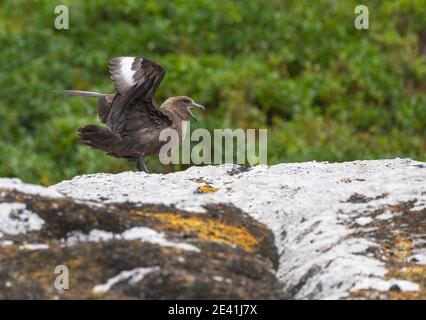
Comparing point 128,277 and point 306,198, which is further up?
point 306,198

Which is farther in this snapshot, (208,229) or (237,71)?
(237,71)

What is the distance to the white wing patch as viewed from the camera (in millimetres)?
7992

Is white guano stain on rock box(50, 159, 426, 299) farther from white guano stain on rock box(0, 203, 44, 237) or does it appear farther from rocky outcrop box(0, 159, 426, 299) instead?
white guano stain on rock box(0, 203, 44, 237)

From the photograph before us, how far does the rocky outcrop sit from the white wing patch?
2.03m

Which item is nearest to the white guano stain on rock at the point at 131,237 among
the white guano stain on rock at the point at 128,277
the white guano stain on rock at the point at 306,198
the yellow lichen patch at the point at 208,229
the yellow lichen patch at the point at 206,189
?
the yellow lichen patch at the point at 208,229

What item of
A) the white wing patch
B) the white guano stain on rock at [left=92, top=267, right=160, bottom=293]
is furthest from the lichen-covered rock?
the white wing patch

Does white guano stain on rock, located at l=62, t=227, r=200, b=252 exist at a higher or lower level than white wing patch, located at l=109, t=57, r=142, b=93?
lower

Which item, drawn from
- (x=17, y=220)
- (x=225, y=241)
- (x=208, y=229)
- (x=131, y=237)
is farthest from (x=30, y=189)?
(x=225, y=241)

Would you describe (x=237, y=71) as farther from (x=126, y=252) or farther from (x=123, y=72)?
(x=126, y=252)

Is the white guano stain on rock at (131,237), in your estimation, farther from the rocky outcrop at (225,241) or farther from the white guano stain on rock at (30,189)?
the white guano stain on rock at (30,189)

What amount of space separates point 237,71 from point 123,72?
12412 millimetres

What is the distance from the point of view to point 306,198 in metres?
5.75

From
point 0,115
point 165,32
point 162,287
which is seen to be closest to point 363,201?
point 162,287

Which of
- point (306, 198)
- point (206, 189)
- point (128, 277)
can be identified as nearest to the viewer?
point (128, 277)
